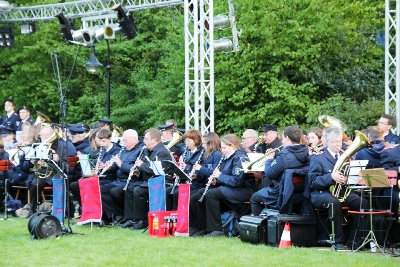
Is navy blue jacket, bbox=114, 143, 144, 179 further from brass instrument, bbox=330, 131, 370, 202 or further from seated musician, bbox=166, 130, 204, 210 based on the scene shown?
brass instrument, bbox=330, 131, 370, 202

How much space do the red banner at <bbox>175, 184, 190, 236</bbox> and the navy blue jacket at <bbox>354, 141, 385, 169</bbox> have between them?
2987 mm

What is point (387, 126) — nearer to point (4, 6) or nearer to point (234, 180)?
point (234, 180)

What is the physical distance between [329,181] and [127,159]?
191 inches

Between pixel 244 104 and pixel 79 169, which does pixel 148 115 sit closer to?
pixel 244 104

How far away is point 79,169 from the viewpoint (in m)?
18.3

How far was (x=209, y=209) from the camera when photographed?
→ 14.8m

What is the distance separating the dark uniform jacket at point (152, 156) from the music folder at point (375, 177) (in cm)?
448

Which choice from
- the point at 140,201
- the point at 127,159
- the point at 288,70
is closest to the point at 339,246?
the point at 140,201

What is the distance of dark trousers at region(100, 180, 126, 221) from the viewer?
16.7 meters

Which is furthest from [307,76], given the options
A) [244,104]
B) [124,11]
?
[124,11]

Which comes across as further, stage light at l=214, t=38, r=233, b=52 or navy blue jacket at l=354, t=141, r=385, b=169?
stage light at l=214, t=38, r=233, b=52

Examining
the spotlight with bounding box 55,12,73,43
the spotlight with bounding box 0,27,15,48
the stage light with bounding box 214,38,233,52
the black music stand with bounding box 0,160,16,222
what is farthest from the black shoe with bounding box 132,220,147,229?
the spotlight with bounding box 0,27,15,48

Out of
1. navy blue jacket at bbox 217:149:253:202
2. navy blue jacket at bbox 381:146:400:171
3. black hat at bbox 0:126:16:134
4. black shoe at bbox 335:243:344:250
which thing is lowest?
black shoe at bbox 335:243:344:250

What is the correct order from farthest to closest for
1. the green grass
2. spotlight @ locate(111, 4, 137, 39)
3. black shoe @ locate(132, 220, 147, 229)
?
spotlight @ locate(111, 4, 137, 39) → black shoe @ locate(132, 220, 147, 229) → the green grass
